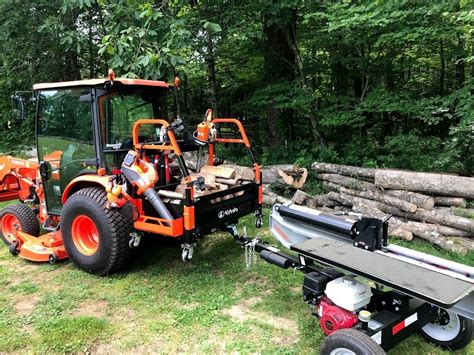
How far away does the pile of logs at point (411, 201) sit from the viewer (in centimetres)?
497

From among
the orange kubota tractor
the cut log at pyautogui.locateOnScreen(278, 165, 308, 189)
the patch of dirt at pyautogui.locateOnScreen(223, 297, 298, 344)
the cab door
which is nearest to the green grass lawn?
the patch of dirt at pyautogui.locateOnScreen(223, 297, 298, 344)

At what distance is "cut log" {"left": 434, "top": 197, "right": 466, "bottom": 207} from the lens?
523 centimetres

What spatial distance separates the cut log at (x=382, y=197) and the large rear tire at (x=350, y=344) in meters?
3.34

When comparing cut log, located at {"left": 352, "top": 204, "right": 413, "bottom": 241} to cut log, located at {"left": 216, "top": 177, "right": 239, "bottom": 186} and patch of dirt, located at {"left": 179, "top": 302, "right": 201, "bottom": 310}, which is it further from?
patch of dirt, located at {"left": 179, "top": 302, "right": 201, "bottom": 310}

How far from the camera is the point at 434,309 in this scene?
286 cm

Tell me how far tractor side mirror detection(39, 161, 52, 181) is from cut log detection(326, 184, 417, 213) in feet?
14.5

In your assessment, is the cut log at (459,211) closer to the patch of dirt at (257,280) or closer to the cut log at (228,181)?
the patch of dirt at (257,280)

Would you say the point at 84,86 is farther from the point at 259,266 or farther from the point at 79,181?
the point at 259,266

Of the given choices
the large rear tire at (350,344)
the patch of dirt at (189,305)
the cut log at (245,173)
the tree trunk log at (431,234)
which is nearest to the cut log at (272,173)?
the tree trunk log at (431,234)

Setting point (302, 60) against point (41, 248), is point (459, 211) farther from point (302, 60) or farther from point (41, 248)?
point (41, 248)

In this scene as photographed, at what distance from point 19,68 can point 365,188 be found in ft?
30.6

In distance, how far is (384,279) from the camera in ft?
8.32

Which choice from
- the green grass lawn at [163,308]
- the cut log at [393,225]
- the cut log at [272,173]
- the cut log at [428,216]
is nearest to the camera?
the green grass lawn at [163,308]

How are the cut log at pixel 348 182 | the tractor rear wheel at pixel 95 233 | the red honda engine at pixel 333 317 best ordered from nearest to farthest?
the red honda engine at pixel 333 317
the tractor rear wheel at pixel 95 233
the cut log at pixel 348 182
